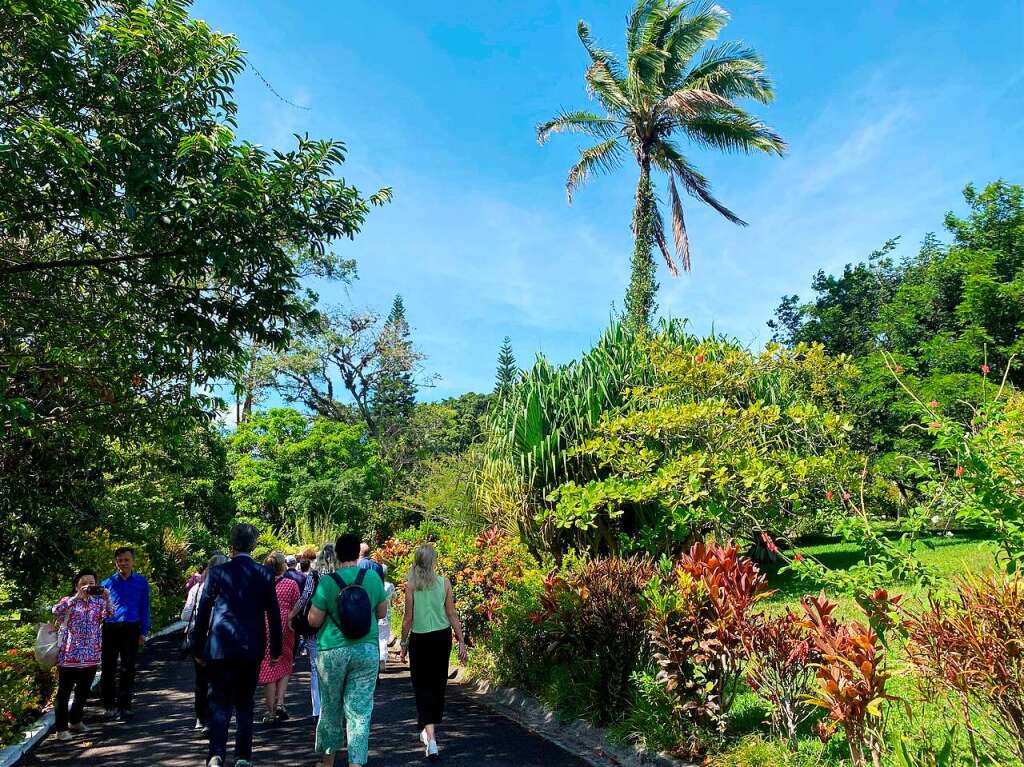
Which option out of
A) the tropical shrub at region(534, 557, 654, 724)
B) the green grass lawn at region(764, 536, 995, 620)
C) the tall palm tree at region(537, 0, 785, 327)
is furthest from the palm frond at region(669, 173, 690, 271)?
the tropical shrub at region(534, 557, 654, 724)

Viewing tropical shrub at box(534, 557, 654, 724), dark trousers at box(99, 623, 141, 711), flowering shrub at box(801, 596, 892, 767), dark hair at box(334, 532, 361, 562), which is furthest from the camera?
dark trousers at box(99, 623, 141, 711)

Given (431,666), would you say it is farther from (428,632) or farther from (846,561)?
(846,561)

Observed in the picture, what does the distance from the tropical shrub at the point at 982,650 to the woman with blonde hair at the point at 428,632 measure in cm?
348

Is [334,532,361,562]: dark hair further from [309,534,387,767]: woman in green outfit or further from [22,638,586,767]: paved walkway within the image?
[22,638,586,767]: paved walkway

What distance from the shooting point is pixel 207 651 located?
16.6 feet

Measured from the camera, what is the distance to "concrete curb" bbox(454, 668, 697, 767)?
534 cm

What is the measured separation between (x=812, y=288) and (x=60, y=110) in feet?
124

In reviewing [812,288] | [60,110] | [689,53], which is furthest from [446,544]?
[812,288]

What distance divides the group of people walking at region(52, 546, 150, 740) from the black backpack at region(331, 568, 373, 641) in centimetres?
321

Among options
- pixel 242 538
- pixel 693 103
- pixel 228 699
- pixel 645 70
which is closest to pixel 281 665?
pixel 228 699

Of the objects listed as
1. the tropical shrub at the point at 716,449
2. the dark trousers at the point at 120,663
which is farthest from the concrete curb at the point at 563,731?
the dark trousers at the point at 120,663

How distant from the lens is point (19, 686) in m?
6.26

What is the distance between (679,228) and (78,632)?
697 inches

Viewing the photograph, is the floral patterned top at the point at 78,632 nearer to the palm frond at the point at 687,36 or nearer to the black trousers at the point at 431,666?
the black trousers at the point at 431,666
